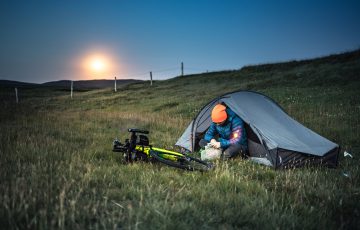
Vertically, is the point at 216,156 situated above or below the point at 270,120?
below

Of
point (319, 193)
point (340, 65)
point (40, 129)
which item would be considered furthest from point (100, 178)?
point (340, 65)

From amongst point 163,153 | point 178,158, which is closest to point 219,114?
point 178,158

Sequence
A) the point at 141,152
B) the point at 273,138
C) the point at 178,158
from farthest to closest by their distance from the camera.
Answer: the point at 273,138
the point at 178,158
the point at 141,152

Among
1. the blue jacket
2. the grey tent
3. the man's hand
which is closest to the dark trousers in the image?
the blue jacket

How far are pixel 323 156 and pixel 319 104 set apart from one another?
11.9m

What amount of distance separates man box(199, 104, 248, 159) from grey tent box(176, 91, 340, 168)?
287 millimetres

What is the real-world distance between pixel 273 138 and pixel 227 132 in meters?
1.31

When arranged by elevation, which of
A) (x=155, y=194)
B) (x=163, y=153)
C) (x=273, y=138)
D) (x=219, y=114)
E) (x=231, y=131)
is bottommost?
(x=155, y=194)

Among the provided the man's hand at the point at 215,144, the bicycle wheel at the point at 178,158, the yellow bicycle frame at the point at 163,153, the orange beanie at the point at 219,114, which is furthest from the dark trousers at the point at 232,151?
the yellow bicycle frame at the point at 163,153

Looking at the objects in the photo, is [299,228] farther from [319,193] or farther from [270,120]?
[270,120]

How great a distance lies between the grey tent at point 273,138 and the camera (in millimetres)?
7418

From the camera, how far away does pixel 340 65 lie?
32406 millimetres

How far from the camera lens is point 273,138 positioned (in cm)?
771

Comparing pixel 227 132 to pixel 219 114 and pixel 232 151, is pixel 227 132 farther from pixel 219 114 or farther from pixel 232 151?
pixel 232 151
